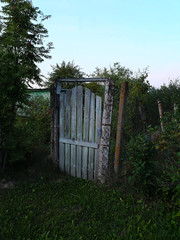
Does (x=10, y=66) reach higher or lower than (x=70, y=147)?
higher

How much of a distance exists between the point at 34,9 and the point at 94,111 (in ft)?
10.9

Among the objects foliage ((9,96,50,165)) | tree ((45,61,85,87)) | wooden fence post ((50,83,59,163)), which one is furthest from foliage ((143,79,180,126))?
tree ((45,61,85,87))

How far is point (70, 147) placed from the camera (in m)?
5.30

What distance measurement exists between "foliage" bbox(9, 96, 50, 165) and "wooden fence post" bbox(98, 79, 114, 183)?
78.1 inches

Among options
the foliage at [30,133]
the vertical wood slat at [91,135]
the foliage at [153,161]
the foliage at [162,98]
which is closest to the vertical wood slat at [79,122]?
the vertical wood slat at [91,135]

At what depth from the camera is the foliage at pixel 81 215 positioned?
2.88 m

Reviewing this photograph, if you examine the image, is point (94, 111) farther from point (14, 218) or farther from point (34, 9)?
point (34, 9)

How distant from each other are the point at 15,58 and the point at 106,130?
282 centimetres

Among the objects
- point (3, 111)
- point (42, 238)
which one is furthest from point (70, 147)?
point (42, 238)

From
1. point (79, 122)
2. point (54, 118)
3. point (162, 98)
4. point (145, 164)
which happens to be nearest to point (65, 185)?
point (79, 122)

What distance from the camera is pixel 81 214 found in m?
3.48

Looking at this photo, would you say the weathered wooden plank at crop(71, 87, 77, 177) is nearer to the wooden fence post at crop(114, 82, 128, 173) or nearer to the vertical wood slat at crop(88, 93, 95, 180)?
the vertical wood slat at crop(88, 93, 95, 180)

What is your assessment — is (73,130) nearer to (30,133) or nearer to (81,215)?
(81,215)

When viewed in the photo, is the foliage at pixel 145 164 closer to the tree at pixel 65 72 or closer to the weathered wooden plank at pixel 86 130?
the weathered wooden plank at pixel 86 130
